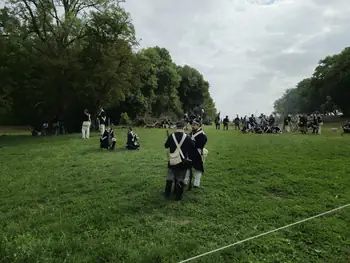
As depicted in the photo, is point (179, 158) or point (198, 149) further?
point (198, 149)

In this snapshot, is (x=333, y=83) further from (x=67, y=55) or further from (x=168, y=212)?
(x=168, y=212)

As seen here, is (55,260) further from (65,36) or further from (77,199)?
(65,36)

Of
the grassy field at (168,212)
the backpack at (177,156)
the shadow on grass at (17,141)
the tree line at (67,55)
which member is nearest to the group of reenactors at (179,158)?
the backpack at (177,156)

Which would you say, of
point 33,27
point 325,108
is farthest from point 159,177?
point 325,108

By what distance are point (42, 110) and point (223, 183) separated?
108 ft

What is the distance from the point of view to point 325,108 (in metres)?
64.1

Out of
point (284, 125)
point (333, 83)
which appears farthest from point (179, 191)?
point (333, 83)

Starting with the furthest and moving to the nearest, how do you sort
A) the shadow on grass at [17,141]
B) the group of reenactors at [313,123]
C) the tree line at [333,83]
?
the tree line at [333,83] < the group of reenactors at [313,123] < the shadow on grass at [17,141]

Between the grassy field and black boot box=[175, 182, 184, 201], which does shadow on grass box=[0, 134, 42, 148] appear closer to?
the grassy field

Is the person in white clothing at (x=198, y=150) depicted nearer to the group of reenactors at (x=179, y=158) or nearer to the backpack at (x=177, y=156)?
the group of reenactors at (x=179, y=158)

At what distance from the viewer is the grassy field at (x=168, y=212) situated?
16.6ft

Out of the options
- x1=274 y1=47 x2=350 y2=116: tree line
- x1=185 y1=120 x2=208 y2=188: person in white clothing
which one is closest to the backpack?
x1=185 y1=120 x2=208 y2=188: person in white clothing

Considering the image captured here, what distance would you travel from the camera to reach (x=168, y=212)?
6.93m

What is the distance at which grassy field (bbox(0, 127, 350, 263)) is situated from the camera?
16.6ft
